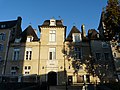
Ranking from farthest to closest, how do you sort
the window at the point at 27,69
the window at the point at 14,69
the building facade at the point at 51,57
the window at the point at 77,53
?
1. the window at the point at 77,53
2. the window at the point at 14,69
3. the window at the point at 27,69
4. the building facade at the point at 51,57

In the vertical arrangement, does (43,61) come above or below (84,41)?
below

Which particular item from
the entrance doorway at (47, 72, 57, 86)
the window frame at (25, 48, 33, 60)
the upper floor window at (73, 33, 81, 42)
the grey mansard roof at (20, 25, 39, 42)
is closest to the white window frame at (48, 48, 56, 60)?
the entrance doorway at (47, 72, 57, 86)

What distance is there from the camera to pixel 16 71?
98.7 ft

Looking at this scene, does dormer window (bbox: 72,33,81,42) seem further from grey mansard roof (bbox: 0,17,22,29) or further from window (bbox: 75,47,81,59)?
grey mansard roof (bbox: 0,17,22,29)

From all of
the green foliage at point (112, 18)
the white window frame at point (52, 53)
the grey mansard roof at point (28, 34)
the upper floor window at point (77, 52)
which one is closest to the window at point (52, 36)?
the white window frame at point (52, 53)

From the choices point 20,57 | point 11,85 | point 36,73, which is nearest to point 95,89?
point 36,73

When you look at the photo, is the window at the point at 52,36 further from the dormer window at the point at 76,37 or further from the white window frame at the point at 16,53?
the white window frame at the point at 16,53

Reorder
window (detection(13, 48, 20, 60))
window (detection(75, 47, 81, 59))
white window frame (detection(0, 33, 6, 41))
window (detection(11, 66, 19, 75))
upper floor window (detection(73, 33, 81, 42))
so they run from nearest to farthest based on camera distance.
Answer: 1. window (detection(11, 66, 19, 75))
2. window (detection(75, 47, 81, 59))
3. window (detection(13, 48, 20, 60))
4. upper floor window (detection(73, 33, 81, 42))
5. white window frame (detection(0, 33, 6, 41))

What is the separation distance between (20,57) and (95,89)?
1484 centimetres

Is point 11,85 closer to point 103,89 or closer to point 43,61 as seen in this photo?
point 43,61

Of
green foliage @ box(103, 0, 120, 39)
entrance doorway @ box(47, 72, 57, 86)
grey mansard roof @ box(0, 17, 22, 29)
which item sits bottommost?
entrance doorway @ box(47, 72, 57, 86)

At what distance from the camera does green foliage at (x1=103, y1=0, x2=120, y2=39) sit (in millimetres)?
21547

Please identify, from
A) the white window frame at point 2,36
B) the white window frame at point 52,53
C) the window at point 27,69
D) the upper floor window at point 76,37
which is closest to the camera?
the window at point 27,69

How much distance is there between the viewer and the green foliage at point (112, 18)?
70.7 ft
